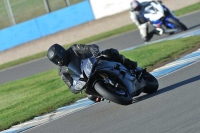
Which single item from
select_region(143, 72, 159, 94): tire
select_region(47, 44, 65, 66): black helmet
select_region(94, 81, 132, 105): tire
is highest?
select_region(47, 44, 65, 66): black helmet

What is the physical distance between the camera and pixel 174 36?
1966 cm

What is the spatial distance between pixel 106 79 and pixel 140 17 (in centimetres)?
1091

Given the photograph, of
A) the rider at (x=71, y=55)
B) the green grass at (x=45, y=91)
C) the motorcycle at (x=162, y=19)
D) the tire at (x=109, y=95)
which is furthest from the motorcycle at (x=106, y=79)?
the motorcycle at (x=162, y=19)

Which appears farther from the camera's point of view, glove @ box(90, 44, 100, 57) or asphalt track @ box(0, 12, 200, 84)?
asphalt track @ box(0, 12, 200, 84)

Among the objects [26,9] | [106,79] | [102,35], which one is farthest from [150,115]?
[26,9]

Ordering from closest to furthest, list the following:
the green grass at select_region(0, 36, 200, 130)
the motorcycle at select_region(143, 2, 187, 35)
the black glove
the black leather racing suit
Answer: the black leather racing suit, the black glove, the green grass at select_region(0, 36, 200, 130), the motorcycle at select_region(143, 2, 187, 35)

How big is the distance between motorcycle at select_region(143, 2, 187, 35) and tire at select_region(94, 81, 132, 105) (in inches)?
429

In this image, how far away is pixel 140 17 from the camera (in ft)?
65.8

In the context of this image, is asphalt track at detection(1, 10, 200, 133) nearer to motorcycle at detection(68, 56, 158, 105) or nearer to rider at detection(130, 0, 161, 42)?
motorcycle at detection(68, 56, 158, 105)

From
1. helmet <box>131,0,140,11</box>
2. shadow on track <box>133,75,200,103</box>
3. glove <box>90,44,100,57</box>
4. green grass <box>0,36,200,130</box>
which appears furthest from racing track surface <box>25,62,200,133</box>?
helmet <box>131,0,140,11</box>

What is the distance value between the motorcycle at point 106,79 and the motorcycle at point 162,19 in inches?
406

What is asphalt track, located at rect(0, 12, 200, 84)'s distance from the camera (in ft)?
69.2

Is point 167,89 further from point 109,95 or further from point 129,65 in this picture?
point 109,95

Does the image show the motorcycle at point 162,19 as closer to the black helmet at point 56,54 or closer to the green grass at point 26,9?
the black helmet at point 56,54
